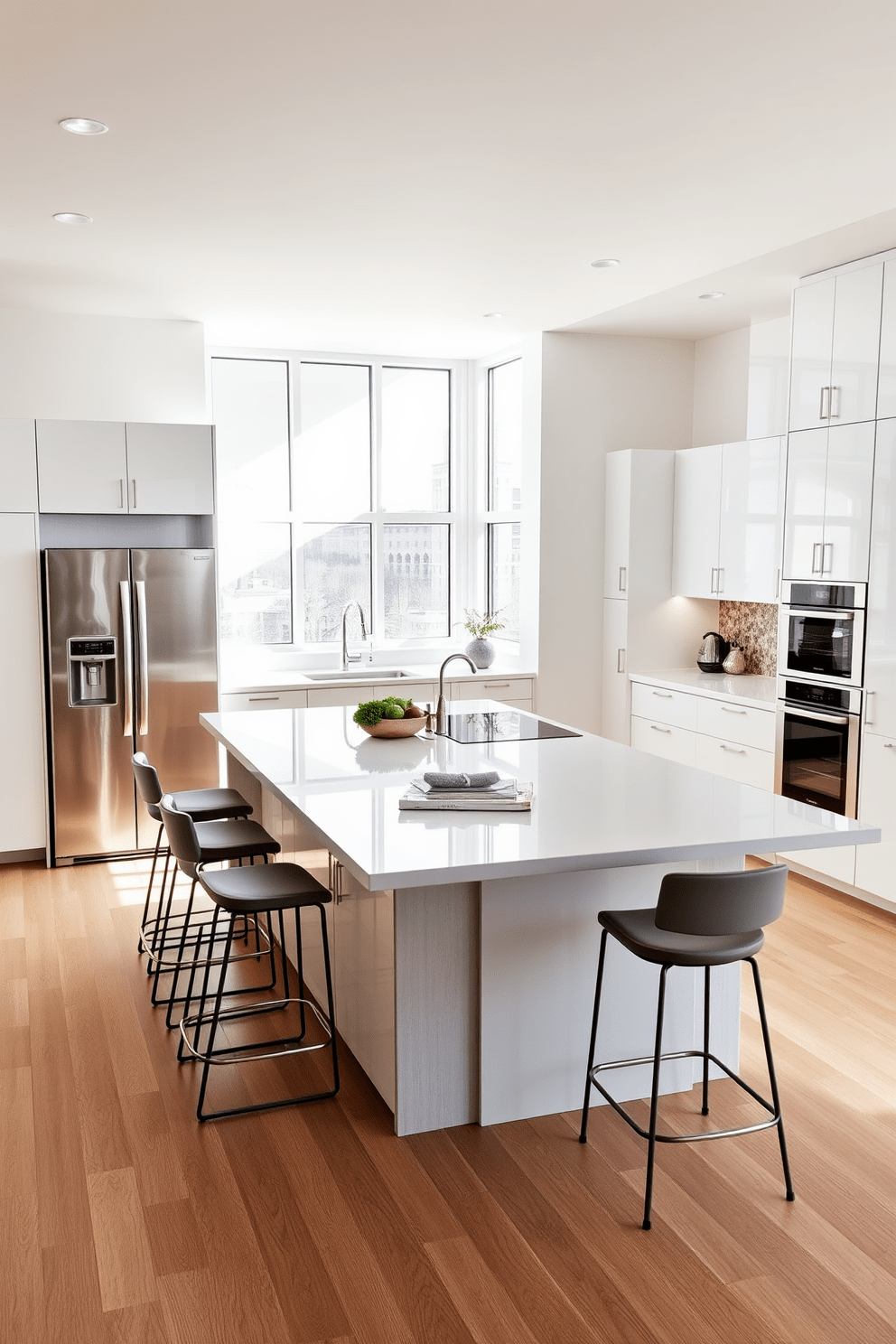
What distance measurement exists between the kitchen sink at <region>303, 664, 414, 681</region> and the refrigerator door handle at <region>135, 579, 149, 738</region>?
95cm

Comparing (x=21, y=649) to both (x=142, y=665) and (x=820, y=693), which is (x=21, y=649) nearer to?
(x=142, y=665)

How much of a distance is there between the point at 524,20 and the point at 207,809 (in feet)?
9.14

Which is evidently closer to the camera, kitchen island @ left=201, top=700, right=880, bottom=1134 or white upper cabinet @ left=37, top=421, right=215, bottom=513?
kitchen island @ left=201, top=700, right=880, bottom=1134

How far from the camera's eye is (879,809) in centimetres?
468

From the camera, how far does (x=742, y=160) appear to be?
3541 mm

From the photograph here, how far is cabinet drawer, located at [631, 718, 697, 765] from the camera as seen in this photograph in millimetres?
5884

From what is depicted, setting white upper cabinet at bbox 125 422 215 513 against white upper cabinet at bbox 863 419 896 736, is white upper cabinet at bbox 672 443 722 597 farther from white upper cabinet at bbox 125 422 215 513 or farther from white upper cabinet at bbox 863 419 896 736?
white upper cabinet at bbox 125 422 215 513

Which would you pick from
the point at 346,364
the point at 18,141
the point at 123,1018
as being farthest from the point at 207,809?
the point at 346,364

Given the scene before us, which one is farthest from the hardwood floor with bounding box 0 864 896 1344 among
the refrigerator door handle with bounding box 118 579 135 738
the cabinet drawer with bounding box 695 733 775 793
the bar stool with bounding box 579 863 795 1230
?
the refrigerator door handle with bounding box 118 579 135 738

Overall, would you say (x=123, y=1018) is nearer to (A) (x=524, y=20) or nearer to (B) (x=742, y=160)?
(A) (x=524, y=20)

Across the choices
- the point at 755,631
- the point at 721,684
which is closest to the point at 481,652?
the point at 721,684

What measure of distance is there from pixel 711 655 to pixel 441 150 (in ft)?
11.9

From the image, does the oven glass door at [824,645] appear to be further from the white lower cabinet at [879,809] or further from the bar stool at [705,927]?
the bar stool at [705,927]

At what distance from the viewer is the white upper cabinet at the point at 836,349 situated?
182 inches
